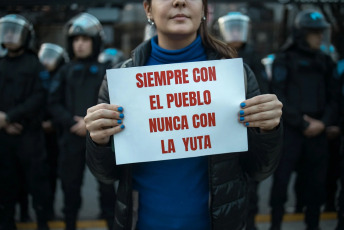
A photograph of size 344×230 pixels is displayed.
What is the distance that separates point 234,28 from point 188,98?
9.47ft

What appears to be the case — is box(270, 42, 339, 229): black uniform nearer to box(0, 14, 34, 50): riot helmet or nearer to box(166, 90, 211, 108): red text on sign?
box(166, 90, 211, 108): red text on sign

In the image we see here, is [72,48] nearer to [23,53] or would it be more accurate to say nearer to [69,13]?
[23,53]

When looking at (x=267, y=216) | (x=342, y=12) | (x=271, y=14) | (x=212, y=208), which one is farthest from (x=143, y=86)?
(x=271, y=14)

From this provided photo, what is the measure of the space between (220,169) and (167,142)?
236mm

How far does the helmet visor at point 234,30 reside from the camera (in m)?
3.90

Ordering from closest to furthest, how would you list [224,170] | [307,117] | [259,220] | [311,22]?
[224,170]
[307,117]
[311,22]
[259,220]

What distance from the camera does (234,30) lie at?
3965mm

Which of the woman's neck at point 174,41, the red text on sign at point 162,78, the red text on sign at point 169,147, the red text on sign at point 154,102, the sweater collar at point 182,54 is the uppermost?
the woman's neck at point 174,41

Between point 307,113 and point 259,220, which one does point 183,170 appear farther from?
point 259,220

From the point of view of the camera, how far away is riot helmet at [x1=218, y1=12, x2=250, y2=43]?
3906mm

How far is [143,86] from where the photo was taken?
130 cm

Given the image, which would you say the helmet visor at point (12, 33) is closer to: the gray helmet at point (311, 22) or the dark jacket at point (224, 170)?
the dark jacket at point (224, 170)

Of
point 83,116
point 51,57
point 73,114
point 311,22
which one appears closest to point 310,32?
point 311,22

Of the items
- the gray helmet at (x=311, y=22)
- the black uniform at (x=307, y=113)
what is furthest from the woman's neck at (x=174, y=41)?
the gray helmet at (x=311, y=22)
